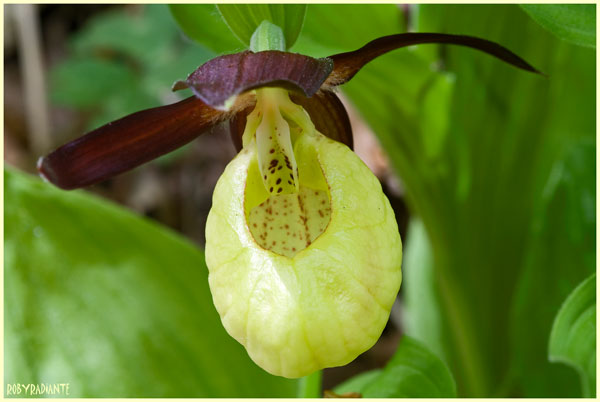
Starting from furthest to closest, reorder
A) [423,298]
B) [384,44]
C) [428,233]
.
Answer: [423,298] < [428,233] < [384,44]

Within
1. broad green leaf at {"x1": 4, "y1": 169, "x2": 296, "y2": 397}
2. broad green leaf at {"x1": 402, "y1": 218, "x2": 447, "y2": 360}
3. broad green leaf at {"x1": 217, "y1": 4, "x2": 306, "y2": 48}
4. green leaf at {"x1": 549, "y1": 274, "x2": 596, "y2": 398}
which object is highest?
broad green leaf at {"x1": 217, "y1": 4, "x2": 306, "y2": 48}

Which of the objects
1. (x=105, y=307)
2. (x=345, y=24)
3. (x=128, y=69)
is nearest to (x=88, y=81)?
(x=128, y=69)

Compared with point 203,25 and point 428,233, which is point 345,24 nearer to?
point 203,25

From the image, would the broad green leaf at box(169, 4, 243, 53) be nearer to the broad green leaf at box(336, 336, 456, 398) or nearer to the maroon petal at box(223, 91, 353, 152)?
the maroon petal at box(223, 91, 353, 152)

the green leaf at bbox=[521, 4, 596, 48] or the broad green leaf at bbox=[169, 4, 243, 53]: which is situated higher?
the green leaf at bbox=[521, 4, 596, 48]

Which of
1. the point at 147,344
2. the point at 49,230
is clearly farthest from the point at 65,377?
the point at 49,230

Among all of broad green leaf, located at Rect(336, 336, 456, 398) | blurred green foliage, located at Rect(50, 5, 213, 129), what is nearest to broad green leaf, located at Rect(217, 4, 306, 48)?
broad green leaf, located at Rect(336, 336, 456, 398)

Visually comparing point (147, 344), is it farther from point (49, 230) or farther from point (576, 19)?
point (576, 19)
